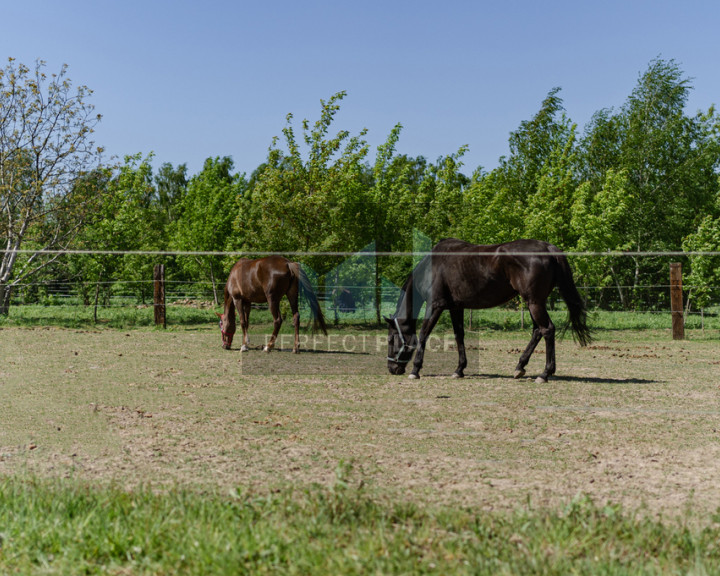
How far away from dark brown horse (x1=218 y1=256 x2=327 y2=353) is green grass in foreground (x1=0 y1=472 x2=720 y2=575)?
8078mm

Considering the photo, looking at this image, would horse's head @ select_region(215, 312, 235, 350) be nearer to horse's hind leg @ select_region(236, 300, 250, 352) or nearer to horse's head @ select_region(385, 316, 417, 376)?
horse's hind leg @ select_region(236, 300, 250, 352)

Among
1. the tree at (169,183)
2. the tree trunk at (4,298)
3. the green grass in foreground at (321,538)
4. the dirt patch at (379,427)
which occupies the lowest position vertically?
the dirt patch at (379,427)

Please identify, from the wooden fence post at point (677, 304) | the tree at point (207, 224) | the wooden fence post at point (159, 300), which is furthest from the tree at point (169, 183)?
the wooden fence post at point (677, 304)

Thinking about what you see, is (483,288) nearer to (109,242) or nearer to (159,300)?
(159,300)

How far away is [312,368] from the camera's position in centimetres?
952

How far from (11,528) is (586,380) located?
22.4 feet

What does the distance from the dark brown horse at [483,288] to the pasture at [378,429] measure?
1.43 ft

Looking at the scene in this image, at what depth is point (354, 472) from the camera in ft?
13.4

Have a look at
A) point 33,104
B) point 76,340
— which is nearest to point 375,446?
point 76,340

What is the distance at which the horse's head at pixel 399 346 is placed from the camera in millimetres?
8844

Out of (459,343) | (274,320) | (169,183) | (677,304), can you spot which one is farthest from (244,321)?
(169,183)

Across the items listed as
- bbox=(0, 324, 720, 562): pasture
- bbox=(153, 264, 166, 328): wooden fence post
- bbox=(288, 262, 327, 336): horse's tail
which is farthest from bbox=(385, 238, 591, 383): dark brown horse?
bbox=(153, 264, 166, 328): wooden fence post

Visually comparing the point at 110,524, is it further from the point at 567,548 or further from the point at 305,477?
the point at 567,548

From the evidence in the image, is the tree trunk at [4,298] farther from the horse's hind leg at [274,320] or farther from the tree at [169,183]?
the tree at [169,183]
